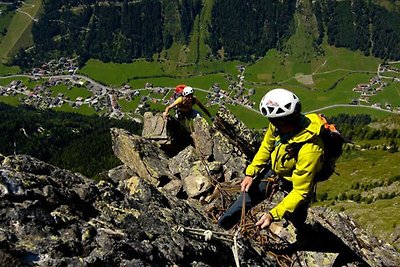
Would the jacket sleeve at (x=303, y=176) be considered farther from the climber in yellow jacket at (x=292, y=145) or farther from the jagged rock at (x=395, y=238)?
the jagged rock at (x=395, y=238)

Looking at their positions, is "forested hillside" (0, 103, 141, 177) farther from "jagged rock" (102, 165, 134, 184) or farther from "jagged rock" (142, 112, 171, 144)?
"jagged rock" (102, 165, 134, 184)

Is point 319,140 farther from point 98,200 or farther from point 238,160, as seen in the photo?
point 238,160

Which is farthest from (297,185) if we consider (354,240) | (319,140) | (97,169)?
(97,169)

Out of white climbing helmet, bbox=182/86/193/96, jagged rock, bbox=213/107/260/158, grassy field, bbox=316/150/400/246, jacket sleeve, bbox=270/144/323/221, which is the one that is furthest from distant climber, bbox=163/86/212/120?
grassy field, bbox=316/150/400/246

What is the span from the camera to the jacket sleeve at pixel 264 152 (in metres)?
12.8

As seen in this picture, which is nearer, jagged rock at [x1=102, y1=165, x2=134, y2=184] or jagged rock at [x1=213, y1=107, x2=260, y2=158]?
jagged rock at [x1=102, y1=165, x2=134, y2=184]

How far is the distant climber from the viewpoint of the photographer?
24703 millimetres

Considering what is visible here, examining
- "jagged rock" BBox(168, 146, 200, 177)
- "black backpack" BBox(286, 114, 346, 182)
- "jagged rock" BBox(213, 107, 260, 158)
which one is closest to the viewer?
"black backpack" BBox(286, 114, 346, 182)

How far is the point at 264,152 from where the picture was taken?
43.5 ft

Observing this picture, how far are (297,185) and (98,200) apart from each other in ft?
19.3

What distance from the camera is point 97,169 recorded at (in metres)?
140

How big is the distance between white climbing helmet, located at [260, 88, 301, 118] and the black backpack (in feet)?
3.23

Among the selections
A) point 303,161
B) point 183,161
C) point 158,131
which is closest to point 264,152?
point 303,161

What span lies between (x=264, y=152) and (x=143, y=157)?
41.5ft
